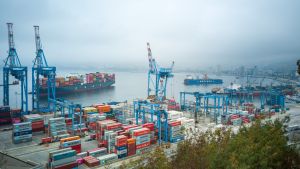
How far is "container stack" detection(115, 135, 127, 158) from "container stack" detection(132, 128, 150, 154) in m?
1.11

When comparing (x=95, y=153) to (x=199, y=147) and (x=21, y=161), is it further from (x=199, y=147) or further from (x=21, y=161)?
(x=199, y=147)

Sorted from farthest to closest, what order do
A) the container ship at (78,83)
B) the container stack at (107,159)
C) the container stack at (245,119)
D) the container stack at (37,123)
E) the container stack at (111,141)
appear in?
the container ship at (78,83)
the container stack at (245,119)
the container stack at (37,123)
the container stack at (111,141)
the container stack at (107,159)

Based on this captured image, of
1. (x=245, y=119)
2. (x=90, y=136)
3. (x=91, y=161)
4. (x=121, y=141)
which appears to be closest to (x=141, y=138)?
(x=121, y=141)

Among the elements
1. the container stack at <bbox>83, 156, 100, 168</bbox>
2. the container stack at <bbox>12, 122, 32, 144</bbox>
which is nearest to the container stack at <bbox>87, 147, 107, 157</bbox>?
the container stack at <bbox>83, 156, 100, 168</bbox>

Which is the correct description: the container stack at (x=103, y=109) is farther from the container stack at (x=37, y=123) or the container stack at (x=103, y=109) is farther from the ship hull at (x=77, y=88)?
the ship hull at (x=77, y=88)

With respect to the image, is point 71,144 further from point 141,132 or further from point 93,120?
point 93,120

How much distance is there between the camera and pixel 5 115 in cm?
2606

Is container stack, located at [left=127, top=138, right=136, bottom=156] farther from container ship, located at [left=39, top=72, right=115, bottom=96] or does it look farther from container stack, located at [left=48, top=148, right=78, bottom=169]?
container ship, located at [left=39, top=72, right=115, bottom=96]

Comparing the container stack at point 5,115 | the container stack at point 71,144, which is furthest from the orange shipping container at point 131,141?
the container stack at point 5,115

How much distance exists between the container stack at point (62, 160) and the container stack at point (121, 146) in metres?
3.32

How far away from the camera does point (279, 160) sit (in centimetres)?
838

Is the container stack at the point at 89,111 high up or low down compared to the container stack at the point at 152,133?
up

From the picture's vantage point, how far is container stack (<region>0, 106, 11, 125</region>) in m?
25.8

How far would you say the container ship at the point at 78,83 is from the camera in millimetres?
54750
